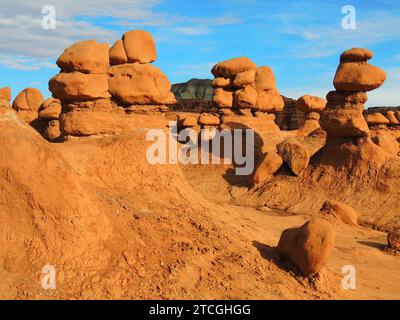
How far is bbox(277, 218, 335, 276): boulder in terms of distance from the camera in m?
5.43

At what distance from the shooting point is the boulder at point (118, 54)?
1088 centimetres

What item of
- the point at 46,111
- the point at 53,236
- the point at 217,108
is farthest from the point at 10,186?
the point at 217,108

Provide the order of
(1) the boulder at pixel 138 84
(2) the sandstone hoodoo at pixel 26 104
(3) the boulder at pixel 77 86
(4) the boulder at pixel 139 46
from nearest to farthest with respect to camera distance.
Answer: (3) the boulder at pixel 77 86 < (1) the boulder at pixel 138 84 < (4) the boulder at pixel 139 46 < (2) the sandstone hoodoo at pixel 26 104

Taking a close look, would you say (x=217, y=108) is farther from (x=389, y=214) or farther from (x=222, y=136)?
(x=389, y=214)

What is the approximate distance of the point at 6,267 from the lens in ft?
15.3

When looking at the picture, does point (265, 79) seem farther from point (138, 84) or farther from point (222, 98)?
point (138, 84)

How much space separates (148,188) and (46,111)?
397 inches

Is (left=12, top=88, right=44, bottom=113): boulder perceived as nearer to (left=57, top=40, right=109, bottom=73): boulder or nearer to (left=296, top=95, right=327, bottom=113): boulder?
(left=57, top=40, right=109, bottom=73): boulder

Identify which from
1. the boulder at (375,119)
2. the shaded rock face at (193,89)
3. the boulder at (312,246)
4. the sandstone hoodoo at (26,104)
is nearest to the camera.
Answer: the boulder at (312,246)

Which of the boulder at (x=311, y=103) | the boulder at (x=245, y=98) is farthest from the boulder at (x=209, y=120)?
the boulder at (x=311, y=103)

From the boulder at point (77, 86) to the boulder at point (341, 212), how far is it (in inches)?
241

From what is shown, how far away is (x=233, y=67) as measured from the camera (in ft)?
59.2

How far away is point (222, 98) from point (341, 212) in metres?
8.09

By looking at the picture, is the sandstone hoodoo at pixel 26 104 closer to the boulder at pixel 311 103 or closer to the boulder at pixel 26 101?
the boulder at pixel 26 101
